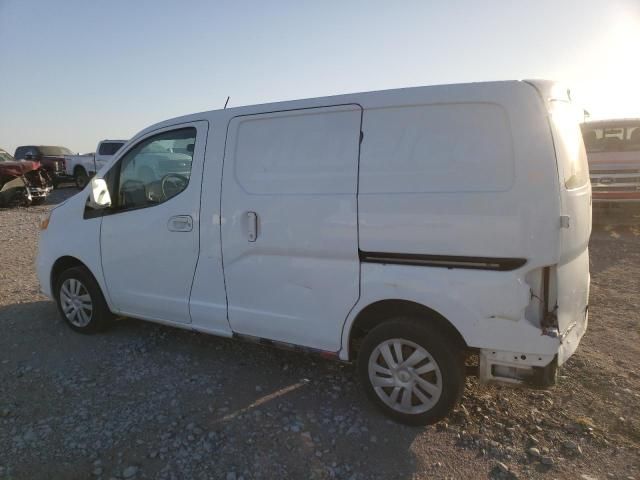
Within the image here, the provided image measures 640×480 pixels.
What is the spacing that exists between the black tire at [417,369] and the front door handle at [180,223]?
1.67m

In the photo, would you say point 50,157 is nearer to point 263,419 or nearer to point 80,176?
point 80,176

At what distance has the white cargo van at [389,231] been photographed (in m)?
2.65

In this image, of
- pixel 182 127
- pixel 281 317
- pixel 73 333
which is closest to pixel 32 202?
pixel 73 333

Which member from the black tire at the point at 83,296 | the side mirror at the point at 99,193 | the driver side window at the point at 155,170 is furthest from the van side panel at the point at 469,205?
the black tire at the point at 83,296

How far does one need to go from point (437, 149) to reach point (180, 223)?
83.4 inches

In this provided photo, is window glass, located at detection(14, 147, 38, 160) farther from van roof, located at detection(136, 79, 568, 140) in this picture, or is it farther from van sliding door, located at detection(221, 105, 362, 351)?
van sliding door, located at detection(221, 105, 362, 351)

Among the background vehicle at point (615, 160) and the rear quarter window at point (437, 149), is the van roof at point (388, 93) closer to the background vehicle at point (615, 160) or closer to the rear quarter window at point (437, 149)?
the rear quarter window at point (437, 149)

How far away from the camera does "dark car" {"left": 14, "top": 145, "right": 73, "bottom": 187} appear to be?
2072 centimetres

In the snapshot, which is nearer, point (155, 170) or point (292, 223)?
point (292, 223)

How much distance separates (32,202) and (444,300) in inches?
662

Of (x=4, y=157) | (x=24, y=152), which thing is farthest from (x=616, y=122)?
(x=24, y=152)

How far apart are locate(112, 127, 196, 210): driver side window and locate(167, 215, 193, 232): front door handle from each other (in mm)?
198

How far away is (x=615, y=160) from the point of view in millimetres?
9758

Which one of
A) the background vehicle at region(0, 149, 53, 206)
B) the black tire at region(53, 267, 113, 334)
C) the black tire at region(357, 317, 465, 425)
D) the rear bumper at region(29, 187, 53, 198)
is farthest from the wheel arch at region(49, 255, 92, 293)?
the rear bumper at region(29, 187, 53, 198)
